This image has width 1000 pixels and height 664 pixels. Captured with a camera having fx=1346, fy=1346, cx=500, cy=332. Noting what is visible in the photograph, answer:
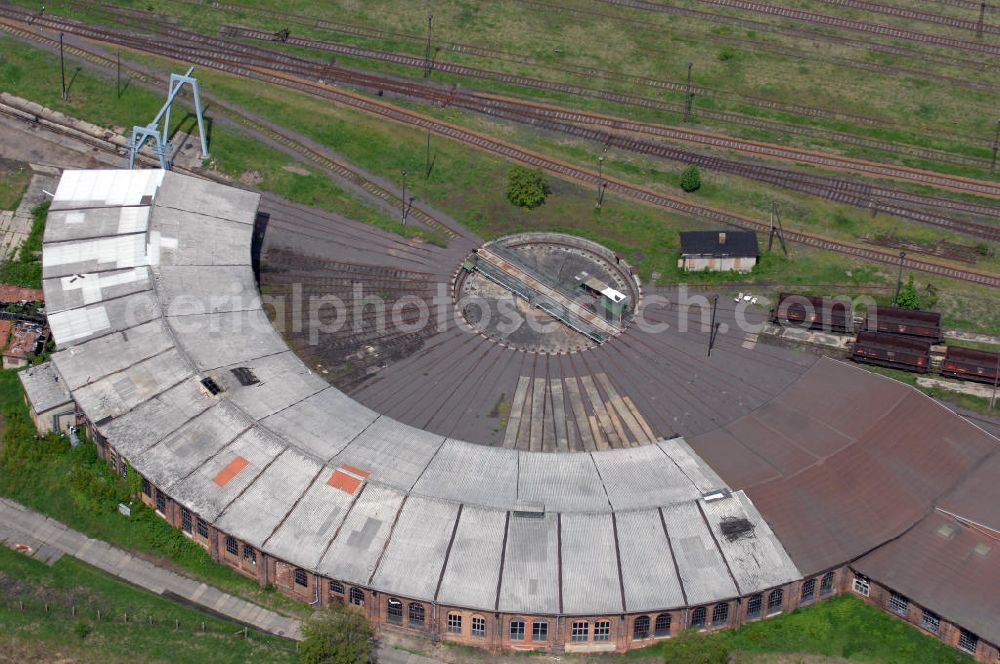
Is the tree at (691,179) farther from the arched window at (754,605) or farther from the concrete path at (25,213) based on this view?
the concrete path at (25,213)

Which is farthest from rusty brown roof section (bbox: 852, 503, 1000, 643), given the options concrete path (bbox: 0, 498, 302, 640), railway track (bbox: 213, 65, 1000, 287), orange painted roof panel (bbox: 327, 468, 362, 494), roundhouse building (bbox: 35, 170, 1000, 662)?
concrete path (bbox: 0, 498, 302, 640)

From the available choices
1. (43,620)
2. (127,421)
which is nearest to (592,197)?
(127,421)

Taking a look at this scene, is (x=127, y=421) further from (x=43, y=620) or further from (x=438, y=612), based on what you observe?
(x=438, y=612)

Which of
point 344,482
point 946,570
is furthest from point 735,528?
point 344,482

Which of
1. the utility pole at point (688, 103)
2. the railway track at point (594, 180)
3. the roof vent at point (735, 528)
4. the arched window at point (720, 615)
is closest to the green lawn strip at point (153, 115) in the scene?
the railway track at point (594, 180)

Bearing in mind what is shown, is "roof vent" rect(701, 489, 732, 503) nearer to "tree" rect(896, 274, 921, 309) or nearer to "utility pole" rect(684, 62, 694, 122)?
"tree" rect(896, 274, 921, 309)
